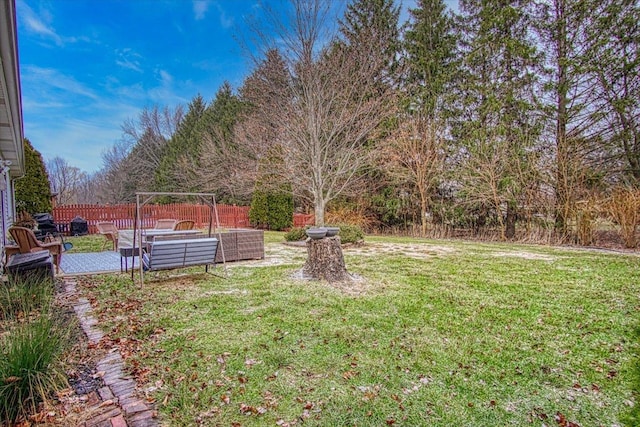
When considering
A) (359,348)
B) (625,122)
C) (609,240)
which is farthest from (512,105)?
(359,348)

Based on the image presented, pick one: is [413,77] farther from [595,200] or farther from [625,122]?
[595,200]

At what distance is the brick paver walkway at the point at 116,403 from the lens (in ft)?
6.88

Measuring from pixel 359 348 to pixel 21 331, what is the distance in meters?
2.72

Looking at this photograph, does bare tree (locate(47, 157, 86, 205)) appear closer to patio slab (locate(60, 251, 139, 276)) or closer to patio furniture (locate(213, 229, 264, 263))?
patio slab (locate(60, 251, 139, 276))

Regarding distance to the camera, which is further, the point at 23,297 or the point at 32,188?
the point at 32,188

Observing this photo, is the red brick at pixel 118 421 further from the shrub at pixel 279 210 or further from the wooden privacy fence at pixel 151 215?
the shrub at pixel 279 210

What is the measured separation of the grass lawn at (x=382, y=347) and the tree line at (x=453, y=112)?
664 centimetres

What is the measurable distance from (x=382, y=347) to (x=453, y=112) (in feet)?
44.9

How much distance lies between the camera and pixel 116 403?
228 centimetres

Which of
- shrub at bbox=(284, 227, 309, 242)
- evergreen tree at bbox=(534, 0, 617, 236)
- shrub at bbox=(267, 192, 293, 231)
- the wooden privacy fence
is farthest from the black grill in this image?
evergreen tree at bbox=(534, 0, 617, 236)

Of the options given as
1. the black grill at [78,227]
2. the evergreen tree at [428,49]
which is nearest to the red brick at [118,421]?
the black grill at [78,227]

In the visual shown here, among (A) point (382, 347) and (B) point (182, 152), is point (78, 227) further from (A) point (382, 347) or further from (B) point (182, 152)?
(A) point (382, 347)

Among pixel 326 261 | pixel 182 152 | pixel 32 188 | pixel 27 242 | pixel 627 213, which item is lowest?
pixel 326 261

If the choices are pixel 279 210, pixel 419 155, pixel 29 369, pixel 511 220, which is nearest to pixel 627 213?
pixel 511 220
